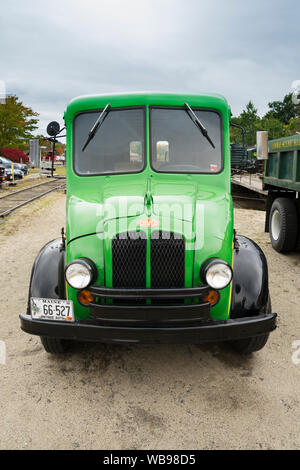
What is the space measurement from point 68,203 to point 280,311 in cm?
294

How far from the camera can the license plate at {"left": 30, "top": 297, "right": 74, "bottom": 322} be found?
2826 millimetres

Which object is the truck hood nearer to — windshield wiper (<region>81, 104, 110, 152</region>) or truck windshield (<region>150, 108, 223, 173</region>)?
truck windshield (<region>150, 108, 223, 173</region>)

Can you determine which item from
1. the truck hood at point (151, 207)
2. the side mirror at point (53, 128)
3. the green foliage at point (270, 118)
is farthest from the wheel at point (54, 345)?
the green foliage at point (270, 118)

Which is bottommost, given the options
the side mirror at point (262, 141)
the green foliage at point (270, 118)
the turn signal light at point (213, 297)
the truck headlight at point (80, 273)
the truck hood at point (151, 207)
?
the turn signal light at point (213, 297)

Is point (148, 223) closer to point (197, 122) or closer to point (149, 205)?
point (149, 205)

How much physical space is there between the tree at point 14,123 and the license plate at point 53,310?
33.4 meters

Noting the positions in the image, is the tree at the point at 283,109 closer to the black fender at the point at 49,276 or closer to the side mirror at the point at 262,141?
the side mirror at the point at 262,141

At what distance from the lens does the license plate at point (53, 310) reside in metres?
2.83

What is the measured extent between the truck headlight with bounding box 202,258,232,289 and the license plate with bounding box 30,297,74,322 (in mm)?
1085

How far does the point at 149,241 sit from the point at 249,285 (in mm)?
984

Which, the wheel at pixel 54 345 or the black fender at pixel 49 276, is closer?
the black fender at pixel 49 276

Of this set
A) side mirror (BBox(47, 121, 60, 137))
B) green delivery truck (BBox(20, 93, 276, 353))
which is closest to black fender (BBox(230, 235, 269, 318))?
green delivery truck (BBox(20, 93, 276, 353))

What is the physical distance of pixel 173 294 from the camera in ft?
8.79
